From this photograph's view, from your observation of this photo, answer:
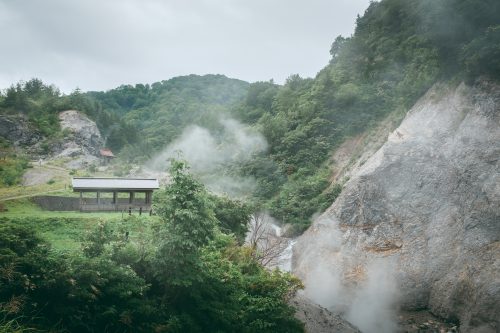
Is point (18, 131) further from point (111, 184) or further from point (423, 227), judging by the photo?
point (423, 227)

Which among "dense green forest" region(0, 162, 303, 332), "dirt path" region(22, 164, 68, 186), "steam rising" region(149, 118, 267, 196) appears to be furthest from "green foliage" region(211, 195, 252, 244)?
"dirt path" region(22, 164, 68, 186)

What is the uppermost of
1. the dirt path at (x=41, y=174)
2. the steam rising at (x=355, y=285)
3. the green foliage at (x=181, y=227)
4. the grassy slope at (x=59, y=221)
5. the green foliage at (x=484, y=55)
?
the green foliage at (x=484, y=55)

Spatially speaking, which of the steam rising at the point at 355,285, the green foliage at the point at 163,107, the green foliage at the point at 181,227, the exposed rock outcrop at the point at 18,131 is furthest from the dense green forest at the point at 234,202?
the steam rising at the point at 355,285

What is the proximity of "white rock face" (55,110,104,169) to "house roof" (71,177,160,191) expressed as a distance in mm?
23982

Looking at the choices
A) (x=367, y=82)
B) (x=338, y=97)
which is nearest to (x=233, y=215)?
(x=338, y=97)

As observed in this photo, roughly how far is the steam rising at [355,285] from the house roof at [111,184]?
11.0 m

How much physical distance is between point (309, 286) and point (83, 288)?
1490cm

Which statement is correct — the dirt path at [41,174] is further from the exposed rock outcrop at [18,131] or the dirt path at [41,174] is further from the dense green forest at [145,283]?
the dense green forest at [145,283]

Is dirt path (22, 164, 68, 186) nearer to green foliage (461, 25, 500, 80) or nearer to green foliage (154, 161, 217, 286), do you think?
green foliage (154, 161, 217, 286)

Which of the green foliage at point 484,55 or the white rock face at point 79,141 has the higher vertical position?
the green foliage at point 484,55

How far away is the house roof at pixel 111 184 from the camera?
23547 mm

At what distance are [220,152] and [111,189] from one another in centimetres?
2633

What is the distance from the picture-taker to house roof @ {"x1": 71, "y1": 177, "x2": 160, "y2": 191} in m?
23.5

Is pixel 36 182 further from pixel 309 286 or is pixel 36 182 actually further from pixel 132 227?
pixel 309 286
